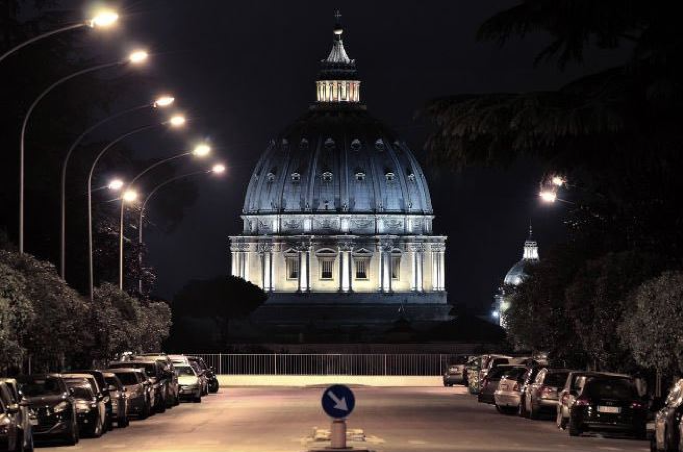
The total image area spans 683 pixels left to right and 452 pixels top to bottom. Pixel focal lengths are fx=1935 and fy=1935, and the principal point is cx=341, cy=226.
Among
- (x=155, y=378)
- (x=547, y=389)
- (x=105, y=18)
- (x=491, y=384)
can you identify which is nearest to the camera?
(x=105, y=18)

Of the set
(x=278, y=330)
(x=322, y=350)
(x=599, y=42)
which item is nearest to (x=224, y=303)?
(x=278, y=330)

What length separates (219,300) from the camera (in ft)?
623

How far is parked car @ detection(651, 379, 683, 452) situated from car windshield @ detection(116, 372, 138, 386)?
51.8 feet

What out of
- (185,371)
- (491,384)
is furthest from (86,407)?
(185,371)

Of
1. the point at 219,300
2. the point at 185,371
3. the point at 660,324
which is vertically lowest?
the point at 185,371

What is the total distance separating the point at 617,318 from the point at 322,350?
4012 inches

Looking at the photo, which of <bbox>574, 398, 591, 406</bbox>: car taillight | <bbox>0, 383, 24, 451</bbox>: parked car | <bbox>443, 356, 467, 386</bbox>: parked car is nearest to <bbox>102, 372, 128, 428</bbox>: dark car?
<bbox>574, 398, 591, 406</bbox>: car taillight

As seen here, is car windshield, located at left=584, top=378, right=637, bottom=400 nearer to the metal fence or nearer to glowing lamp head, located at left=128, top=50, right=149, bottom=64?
glowing lamp head, located at left=128, top=50, right=149, bottom=64

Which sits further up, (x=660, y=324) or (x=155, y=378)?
(x=660, y=324)

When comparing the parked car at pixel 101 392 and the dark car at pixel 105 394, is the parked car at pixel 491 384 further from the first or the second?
the parked car at pixel 101 392

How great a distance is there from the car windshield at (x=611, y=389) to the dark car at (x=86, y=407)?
8.42 meters

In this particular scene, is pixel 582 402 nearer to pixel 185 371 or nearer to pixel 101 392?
pixel 101 392

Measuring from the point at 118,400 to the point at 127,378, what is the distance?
3.32 metres

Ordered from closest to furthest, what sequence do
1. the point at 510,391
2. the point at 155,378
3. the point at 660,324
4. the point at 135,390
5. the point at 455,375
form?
the point at 660,324 → the point at 135,390 → the point at 510,391 → the point at 155,378 → the point at 455,375
